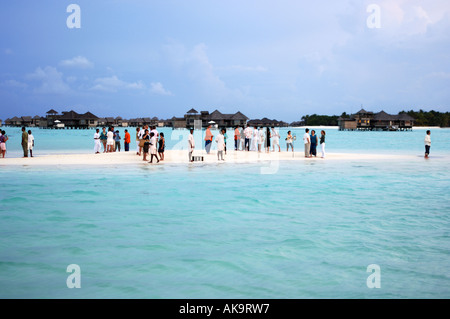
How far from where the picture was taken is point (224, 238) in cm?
770

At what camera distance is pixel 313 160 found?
2208cm

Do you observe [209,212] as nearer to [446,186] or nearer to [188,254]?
[188,254]

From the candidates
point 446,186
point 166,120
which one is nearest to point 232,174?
point 446,186

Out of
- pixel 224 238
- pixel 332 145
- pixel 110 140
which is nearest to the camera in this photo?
pixel 224 238

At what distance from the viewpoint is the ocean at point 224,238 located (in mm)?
5473

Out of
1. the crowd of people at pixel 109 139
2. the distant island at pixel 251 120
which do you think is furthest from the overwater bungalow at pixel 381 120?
the crowd of people at pixel 109 139

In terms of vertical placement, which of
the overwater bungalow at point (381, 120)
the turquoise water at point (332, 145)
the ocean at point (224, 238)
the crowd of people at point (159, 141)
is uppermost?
the overwater bungalow at point (381, 120)

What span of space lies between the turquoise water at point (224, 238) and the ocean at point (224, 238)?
0.08ft

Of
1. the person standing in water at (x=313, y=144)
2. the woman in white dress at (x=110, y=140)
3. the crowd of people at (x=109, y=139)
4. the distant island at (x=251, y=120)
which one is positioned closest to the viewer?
the person standing in water at (x=313, y=144)

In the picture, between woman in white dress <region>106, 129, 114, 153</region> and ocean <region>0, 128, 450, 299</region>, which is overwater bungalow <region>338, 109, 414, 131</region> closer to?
woman in white dress <region>106, 129, 114, 153</region>

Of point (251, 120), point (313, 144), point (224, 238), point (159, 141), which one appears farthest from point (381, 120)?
point (224, 238)

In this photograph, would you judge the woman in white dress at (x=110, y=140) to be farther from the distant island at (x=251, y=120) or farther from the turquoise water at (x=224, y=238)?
the distant island at (x=251, y=120)

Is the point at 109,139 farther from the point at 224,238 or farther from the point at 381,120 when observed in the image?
the point at 381,120

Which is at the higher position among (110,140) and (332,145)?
(110,140)
